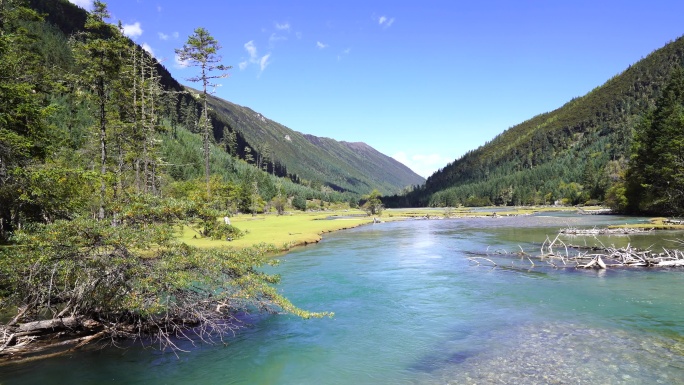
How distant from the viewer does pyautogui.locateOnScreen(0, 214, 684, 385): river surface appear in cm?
1189

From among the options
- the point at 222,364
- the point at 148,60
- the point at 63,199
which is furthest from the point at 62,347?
the point at 148,60

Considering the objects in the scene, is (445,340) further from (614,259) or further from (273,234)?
(273,234)

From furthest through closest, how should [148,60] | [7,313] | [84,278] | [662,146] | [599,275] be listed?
[662,146]
[148,60]
[599,275]
[7,313]
[84,278]

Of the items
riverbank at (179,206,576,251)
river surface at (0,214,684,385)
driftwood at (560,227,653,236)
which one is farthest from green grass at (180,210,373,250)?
driftwood at (560,227,653,236)

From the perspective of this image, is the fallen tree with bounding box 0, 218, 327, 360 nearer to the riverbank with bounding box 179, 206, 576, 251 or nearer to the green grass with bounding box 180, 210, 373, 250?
the riverbank with bounding box 179, 206, 576, 251

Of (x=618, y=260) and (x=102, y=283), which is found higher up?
(x=102, y=283)

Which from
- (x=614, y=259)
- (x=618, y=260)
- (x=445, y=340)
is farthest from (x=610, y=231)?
(x=445, y=340)

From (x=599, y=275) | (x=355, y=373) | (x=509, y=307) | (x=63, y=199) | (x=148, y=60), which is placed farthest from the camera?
(x=148, y=60)

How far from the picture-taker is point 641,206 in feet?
253

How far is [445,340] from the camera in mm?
14797

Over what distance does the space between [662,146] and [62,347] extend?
87968 millimetres

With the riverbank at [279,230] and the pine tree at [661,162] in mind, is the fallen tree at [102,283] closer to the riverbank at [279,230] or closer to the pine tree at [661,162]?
the riverbank at [279,230]

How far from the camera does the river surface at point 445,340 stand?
1189 cm

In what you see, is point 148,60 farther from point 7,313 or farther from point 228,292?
point 228,292
